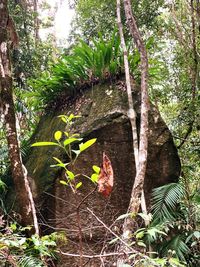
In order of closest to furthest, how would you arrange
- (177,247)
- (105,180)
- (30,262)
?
(105,180)
(30,262)
(177,247)

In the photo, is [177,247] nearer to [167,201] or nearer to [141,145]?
[167,201]

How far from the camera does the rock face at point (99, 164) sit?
385 cm

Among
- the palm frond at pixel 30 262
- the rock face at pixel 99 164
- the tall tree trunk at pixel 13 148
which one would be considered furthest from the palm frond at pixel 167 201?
the palm frond at pixel 30 262

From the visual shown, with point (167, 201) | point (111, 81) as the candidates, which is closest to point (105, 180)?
point (167, 201)

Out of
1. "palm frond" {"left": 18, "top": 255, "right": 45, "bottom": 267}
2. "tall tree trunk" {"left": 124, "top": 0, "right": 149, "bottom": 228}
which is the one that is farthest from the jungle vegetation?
"tall tree trunk" {"left": 124, "top": 0, "right": 149, "bottom": 228}

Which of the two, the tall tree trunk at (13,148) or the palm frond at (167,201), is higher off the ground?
the tall tree trunk at (13,148)

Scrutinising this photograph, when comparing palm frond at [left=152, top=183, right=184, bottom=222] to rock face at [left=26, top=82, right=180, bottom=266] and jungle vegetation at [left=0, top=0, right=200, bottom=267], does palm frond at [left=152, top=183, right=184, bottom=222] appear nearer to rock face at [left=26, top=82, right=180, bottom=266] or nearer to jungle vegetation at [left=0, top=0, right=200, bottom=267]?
jungle vegetation at [left=0, top=0, right=200, bottom=267]

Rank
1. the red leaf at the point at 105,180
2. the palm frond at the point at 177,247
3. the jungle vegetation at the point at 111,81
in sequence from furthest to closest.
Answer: the palm frond at the point at 177,247, the jungle vegetation at the point at 111,81, the red leaf at the point at 105,180

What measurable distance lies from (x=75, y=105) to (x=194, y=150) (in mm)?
2289

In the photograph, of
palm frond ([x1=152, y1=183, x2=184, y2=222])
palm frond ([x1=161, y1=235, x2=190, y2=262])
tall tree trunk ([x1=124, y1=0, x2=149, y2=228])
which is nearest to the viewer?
tall tree trunk ([x1=124, y1=0, x2=149, y2=228])

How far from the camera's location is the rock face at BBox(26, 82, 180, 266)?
385cm

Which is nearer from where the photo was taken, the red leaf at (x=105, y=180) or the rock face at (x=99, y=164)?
the red leaf at (x=105, y=180)

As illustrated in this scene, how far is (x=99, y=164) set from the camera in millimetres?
4094

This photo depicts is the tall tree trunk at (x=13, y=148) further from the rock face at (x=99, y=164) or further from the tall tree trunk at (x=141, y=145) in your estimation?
the tall tree trunk at (x=141, y=145)
